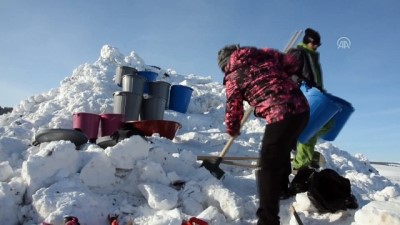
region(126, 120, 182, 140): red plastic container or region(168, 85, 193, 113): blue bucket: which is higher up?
region(126, 120, 182, 140): red plastic container

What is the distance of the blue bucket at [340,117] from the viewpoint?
11.5 feet

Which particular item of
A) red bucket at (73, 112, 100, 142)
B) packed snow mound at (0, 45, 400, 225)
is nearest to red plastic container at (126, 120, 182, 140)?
packed snow mound at (0, 45, 400, 225)

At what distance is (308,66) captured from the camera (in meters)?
3.59

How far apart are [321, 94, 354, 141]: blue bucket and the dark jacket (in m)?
0.25

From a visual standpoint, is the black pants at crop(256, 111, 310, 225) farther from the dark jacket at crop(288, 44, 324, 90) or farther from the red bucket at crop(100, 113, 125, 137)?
the red bucket at crop(100, 113, 125, 137)

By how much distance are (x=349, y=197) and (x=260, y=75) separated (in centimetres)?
120

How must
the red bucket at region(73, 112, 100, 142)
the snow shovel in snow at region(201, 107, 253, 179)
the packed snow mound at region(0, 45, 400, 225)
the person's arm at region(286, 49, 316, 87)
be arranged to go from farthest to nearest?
1. the red bucket at region(73, 112, 100, 142)
2. the snow shovel in snow at region(201, 107, 253, 179)
3. the person's arm at region(286, 49, 316, 87)
4. the packed snow mound at region(0, 45, 400, 225)

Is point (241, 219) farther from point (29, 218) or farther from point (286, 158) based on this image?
point (29, 218)

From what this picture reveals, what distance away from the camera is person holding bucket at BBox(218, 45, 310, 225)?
2385 millimetres

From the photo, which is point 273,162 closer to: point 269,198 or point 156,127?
point 269,198

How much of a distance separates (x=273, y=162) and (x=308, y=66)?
1.51 m

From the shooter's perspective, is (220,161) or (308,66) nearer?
(308,66)

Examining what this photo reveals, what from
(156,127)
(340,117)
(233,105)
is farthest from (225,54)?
(156,127)

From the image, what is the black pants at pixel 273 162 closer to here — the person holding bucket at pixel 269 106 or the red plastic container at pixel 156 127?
the person holding bucket at pixel 269 106
